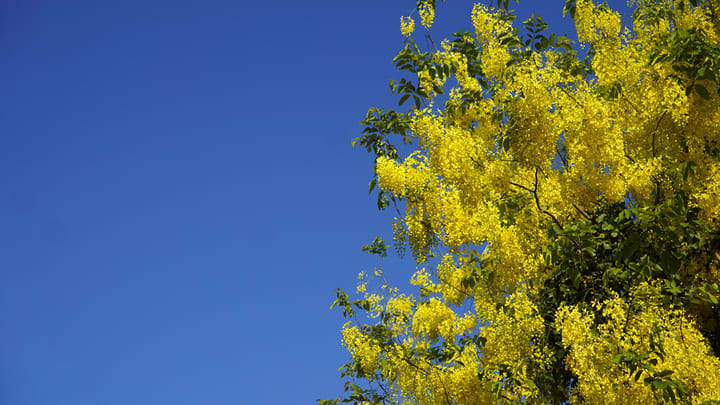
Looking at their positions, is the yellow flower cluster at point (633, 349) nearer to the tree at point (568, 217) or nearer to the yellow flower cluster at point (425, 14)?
the tree at point (568, 217)

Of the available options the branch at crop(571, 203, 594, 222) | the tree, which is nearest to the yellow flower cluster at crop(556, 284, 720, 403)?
the tree

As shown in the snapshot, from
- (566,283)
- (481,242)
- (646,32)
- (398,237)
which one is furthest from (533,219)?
(646,32)

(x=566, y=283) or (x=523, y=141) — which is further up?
(x=523, y=141)

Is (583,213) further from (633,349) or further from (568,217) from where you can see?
(633,349)

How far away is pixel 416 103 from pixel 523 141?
143 centimetres

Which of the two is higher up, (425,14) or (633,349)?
(425,14)

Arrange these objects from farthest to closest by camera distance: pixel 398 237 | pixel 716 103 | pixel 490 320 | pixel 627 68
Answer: pixel 398 237, pixel 627 68, pixel 490 320, pixel 716 103

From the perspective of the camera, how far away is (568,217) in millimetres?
5391

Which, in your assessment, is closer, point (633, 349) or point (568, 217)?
point (633, 349)

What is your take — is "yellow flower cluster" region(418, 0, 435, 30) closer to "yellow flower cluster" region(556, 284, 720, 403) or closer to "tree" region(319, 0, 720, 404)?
"tree" region(319, 0, 720, 404)

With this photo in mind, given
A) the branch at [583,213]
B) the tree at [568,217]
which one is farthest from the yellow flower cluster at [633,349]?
the branch at [583,213]

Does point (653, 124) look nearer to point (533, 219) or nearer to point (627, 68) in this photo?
point (627, 68)

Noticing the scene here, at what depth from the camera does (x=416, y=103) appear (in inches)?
238

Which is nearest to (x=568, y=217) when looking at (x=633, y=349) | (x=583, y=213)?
(x=583, y=213)
